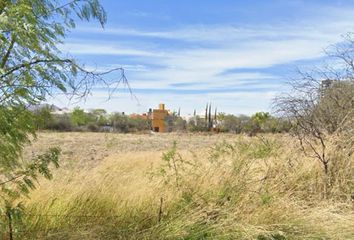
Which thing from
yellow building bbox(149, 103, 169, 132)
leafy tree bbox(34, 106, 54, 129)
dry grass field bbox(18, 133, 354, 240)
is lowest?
dry grass field bbox(18, 133, 354, 240)

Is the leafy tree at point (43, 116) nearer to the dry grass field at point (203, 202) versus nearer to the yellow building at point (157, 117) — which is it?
the dry grass field at point (203, 202)

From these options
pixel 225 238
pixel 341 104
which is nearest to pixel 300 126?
pixel 341 104

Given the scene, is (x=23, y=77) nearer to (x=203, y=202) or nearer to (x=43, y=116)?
(x=43, y=116)

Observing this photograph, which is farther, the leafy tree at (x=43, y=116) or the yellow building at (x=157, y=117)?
the yellow building at (x=157, y=117)

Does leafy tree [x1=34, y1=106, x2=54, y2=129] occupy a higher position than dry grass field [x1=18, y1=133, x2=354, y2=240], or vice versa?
leafy tree [x1=34, y1=106, x2=54, y2=129]

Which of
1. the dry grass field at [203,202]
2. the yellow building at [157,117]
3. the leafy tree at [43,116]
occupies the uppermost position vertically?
the yellow building at [157,117]

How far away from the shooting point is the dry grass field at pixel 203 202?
4.98 m

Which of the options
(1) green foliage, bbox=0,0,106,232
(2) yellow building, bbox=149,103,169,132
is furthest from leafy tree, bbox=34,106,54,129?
(2) yellow building, bbox=149,103,169,132

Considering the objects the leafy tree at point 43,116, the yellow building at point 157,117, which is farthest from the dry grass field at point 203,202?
the yellow building at point 157,117

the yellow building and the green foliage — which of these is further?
the yellow building

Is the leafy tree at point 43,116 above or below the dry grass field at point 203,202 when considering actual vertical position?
above

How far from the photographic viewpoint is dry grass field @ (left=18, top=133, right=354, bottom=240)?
196 inches

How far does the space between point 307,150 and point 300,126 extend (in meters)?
0.65

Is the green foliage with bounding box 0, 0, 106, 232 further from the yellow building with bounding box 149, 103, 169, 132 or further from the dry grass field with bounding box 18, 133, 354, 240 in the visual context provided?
the yellow building with bounding box 149, 103, 169, 132
